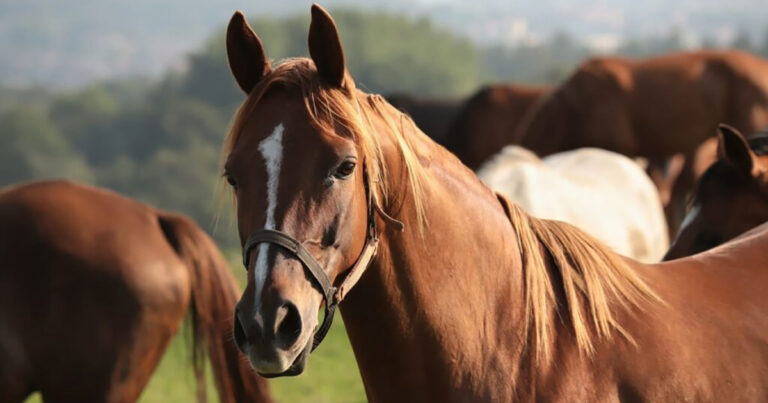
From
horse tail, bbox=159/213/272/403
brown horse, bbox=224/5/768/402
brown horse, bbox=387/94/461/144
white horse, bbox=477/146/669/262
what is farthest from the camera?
brown horse, bbox=387/94/461/144

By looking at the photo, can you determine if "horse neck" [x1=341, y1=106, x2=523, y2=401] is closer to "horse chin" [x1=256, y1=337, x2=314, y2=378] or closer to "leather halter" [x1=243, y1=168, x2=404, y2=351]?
"leather halter" [x1=243, y1=168, x2=404, y2=351]

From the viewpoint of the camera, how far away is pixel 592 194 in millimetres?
7055

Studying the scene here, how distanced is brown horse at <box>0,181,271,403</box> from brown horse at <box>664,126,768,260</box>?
2019 millimetres

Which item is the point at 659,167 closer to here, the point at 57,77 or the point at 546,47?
the point at 546,47

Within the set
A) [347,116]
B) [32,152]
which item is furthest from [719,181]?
[32,152]

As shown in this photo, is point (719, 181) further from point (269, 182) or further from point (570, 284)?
point (269, 182)

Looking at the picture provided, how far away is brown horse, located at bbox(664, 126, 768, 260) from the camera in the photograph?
397 centimetres

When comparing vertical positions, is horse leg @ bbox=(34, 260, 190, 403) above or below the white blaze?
below

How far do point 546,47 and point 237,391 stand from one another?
5961 inches

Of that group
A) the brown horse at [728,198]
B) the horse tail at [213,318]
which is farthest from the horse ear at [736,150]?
the horse tail at [213,318]

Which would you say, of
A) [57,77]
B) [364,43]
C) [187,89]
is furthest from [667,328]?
[57,77]

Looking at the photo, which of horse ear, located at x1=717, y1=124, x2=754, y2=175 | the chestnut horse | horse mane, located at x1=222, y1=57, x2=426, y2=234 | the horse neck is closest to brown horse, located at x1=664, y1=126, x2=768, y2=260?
horse ear, located at x1=717, y1=124, x2=754, y2=175

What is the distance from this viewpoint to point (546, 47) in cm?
15338

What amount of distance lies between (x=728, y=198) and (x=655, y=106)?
8396 millimetres
